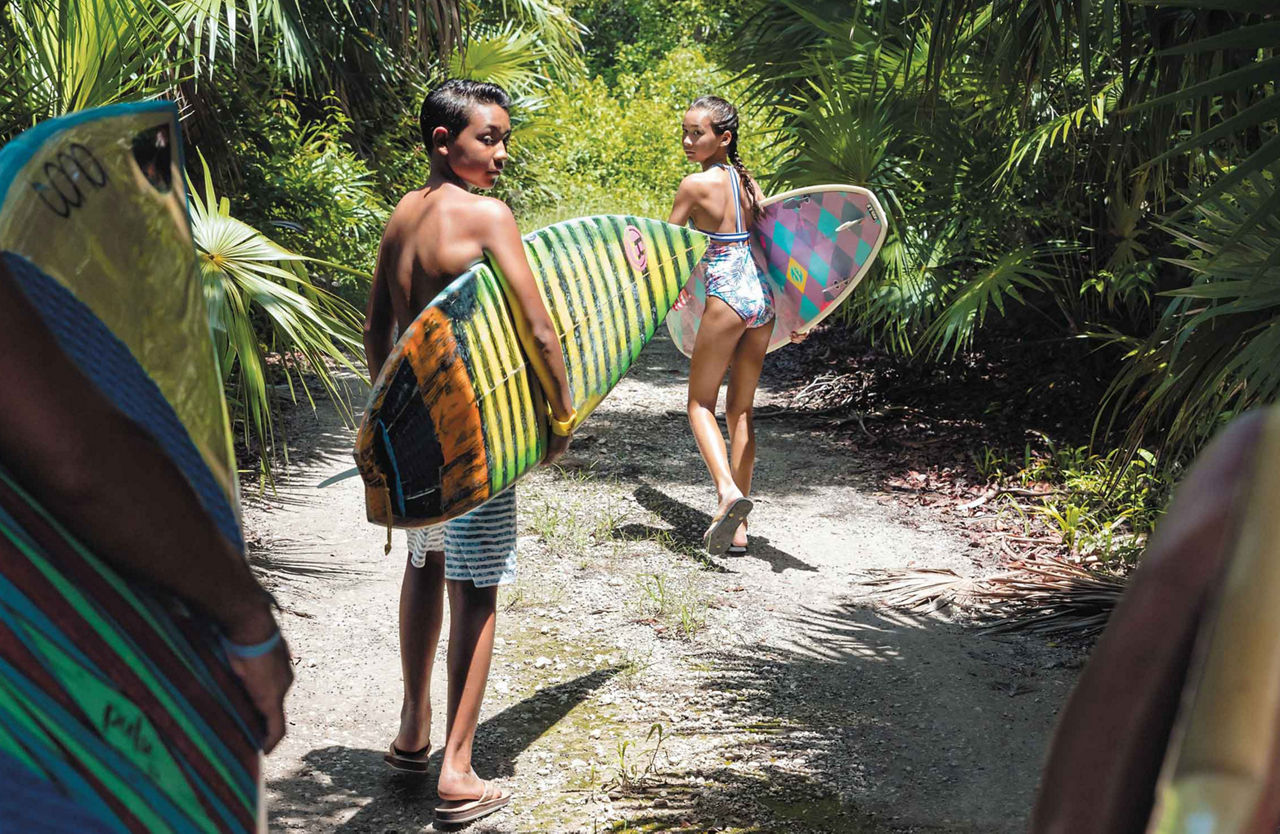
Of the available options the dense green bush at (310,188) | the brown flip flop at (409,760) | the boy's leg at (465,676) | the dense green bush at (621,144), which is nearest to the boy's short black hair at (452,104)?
the boy's leg at (465,676)

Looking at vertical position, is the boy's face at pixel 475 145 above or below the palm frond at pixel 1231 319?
above

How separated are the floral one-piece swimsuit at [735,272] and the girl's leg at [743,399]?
0.33 ft

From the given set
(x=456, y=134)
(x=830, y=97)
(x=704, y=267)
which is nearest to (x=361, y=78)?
(x=830, y=97)

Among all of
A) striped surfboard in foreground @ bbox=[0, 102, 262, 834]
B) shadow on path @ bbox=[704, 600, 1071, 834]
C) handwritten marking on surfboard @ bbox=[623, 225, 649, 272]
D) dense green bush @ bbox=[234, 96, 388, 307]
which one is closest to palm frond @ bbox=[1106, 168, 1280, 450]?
shadow on path @ bbox=[704, 600, 1071, 834]

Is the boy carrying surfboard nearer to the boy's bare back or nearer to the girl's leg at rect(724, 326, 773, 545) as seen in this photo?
the boy's bare back

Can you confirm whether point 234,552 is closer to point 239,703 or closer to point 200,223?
point 239,703

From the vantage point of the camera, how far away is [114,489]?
1074 mm

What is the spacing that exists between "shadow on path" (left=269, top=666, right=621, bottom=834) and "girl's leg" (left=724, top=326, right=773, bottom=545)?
179 centimetres

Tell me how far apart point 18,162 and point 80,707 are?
1.51 feet

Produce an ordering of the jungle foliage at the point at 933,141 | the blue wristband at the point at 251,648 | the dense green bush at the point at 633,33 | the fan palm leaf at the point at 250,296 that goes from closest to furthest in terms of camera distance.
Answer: the blue wristband at the point at 251,648 < the jungle foliage at the point at 933,141 < the fan palm leaf at the point at 250,296 < the dense green bush at the point at 633,33

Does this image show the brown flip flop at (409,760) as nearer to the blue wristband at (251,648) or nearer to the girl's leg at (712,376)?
the girl's leg at (712,376)

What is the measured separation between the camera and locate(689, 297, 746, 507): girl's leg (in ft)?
17.2

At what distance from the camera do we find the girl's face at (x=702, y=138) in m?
5.20

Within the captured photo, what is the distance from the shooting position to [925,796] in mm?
3318
